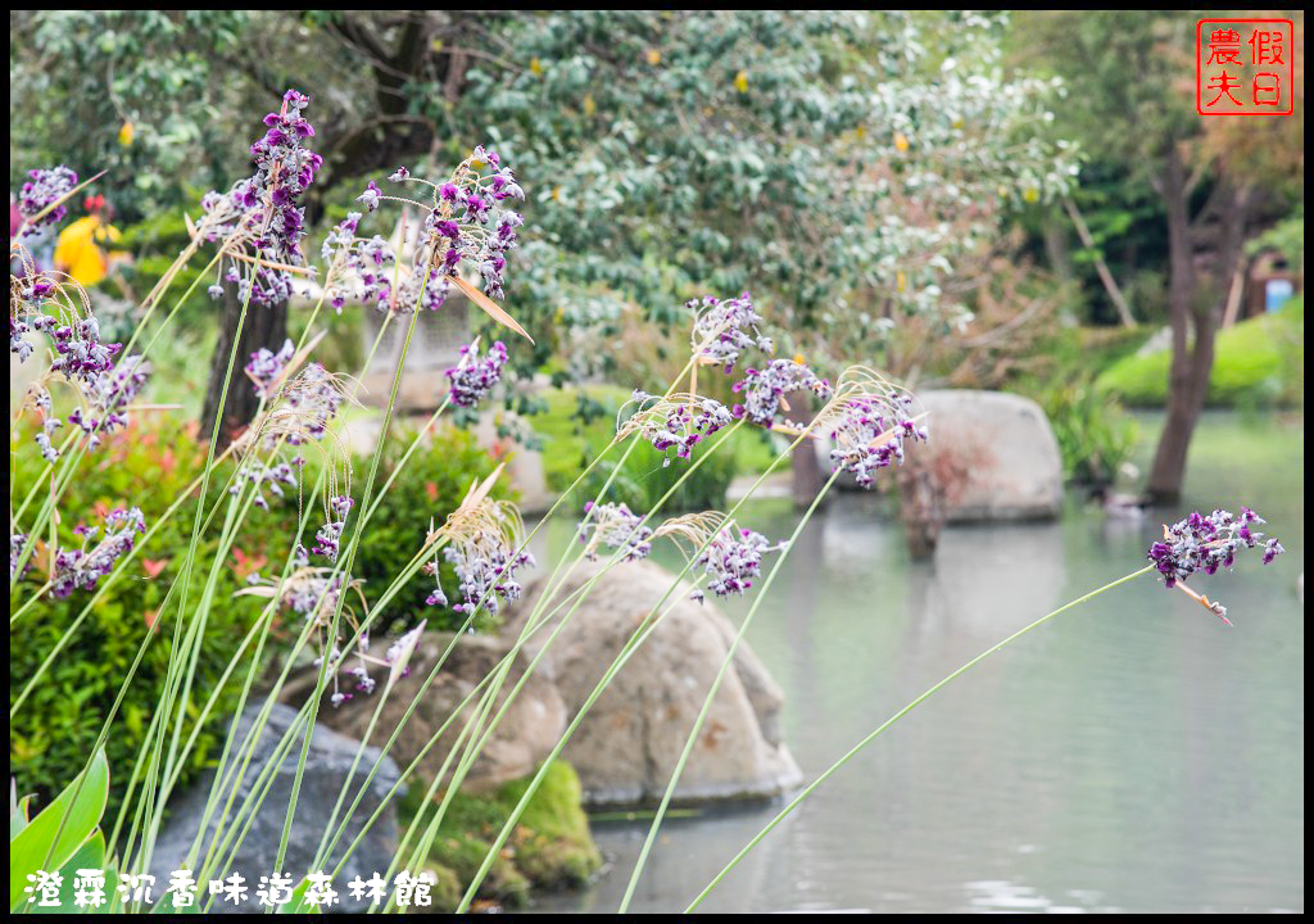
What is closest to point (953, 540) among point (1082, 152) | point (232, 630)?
point (1082, 152)

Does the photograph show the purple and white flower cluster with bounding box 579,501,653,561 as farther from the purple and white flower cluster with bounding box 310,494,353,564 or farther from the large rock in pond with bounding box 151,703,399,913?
the large rock in pond with bounding box 151,703,399,913

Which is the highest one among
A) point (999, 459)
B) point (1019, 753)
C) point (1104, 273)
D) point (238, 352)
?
point (1104, 273)

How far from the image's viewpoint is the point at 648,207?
4.30 meters

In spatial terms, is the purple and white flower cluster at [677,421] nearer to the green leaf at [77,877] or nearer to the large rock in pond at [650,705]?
the green leaf at [77,877]

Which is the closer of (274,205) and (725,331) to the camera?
(274,205)

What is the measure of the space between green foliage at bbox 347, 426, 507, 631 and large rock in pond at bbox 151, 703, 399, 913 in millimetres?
496

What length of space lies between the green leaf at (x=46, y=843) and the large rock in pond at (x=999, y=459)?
9.76 meters

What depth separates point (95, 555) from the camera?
5.21 feet

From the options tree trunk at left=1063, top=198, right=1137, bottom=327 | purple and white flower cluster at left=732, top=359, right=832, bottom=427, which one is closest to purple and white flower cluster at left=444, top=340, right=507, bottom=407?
purple and white flower cluster at left=732, top=359, right=832, bottom=427

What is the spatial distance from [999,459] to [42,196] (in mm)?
10047

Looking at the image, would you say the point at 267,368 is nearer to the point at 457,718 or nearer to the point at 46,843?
the point at 46,843

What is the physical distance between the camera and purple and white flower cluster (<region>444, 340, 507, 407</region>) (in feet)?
4.62

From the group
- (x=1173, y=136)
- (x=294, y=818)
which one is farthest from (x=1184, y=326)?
(x=294, y=818)

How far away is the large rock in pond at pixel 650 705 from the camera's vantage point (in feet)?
15.5
